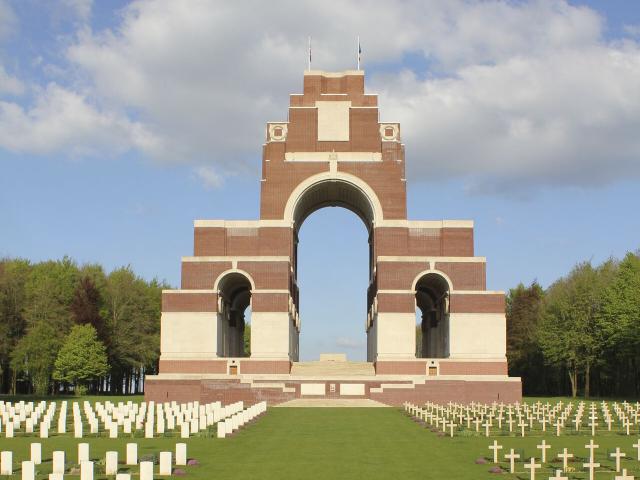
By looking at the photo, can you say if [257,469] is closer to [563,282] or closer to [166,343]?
[166,343]

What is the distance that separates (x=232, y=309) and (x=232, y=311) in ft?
0.99

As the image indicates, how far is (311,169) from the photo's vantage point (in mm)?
57031

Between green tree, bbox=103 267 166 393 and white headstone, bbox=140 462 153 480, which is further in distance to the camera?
green tree, bbox=103 267 166 393

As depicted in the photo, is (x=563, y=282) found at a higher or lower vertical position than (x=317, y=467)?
higher

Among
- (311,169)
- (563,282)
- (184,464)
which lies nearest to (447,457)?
(184,464)

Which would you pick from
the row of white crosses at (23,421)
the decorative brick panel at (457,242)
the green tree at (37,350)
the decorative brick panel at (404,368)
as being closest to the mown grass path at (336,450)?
the row of white crosses at (23,421)

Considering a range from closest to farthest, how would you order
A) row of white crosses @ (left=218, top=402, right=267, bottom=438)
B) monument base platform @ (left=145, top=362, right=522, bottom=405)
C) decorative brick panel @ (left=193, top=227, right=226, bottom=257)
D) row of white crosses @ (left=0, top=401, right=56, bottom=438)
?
row of white crosses @ (left=218, top=402, right=267, bottom=438), row of white crosses @ (left=0, top=401, right=56, bottom=438), monument base platform @ (left=145, top=362, right=522, bottom=405), decorative brick panel @ (left=193, top=227, right=226, bottom=257)

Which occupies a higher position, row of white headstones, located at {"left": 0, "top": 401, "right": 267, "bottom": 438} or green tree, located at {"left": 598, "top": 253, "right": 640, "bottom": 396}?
green tree, located at {"left": 598, "top": 253, "right": 640, "bottom": 396}

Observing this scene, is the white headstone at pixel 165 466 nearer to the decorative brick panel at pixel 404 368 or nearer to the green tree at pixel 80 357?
the decorative brick panel at pixel 404 368

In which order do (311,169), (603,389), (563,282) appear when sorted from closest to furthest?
1. (311,169)
2. (563,282)
3. (603,389)

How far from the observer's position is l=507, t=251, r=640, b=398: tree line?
55.5 metres

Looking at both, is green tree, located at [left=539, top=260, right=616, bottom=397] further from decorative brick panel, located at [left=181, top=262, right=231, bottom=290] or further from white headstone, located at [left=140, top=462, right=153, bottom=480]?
white headstone, located at [left=140, top=462, right=153, bottom=480]

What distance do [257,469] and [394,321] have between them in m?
35.3

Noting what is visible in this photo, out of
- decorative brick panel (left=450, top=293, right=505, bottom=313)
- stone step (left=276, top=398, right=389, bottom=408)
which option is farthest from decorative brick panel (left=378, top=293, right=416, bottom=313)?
stone step (left=276, top=398, right=389, bottom=408)
